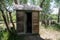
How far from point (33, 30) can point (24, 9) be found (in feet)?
3.73

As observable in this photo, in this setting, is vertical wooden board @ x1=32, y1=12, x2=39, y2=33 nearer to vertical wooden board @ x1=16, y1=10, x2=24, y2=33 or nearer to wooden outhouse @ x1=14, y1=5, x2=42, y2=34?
wooden outhouse @ x1=14, y1=5, x2=42, y2=34

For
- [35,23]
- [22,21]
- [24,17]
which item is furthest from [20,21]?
[35,23]

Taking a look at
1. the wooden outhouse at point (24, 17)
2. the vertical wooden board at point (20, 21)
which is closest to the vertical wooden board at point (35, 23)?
the wooden outhouse at point (24, 17)

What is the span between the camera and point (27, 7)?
21.9 ft

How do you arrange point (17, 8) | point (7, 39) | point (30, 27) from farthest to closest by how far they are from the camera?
point (30, 27), point (17, 8), point (7, 39)

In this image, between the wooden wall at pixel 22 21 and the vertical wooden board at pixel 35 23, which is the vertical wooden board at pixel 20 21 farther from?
the vertical wooden board at pixel 35 23

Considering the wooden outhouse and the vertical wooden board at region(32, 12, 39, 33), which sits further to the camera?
the vertical wooden board at region(32, 12, 39, 33)

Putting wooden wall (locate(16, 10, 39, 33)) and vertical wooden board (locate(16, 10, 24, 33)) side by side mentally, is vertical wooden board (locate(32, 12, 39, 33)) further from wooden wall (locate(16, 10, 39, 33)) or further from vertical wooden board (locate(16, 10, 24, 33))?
vertical wooden board (locate(16, 10, 24, 33))

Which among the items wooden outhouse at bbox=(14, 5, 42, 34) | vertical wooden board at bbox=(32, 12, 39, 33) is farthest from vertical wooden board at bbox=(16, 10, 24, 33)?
vertical wooden board at bbox=(32, 12, 39, 33)

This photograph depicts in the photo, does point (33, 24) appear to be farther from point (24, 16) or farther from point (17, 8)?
point (17, 8)

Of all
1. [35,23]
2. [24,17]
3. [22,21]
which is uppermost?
[24,17]

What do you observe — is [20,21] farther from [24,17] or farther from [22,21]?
[24,17]

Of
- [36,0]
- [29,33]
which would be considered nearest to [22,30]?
[29,33]

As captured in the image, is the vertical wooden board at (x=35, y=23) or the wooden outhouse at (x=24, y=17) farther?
the vertical wooden board at (x=35, y=23)
